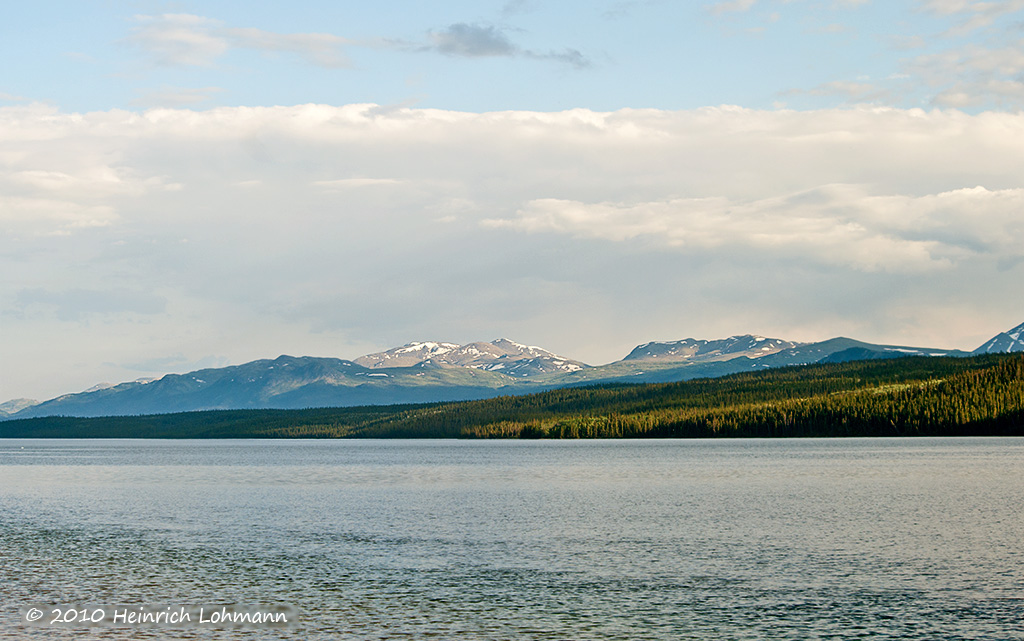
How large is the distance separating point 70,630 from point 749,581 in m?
23.6

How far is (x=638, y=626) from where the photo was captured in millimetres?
30500

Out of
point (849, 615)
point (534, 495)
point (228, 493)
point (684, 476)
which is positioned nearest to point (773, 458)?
point (684, 476)

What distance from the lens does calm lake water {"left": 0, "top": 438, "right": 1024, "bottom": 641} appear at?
31.1m

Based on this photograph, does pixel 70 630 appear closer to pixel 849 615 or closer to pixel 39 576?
pixel 39 576

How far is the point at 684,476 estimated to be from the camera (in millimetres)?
101875

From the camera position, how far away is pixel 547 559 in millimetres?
44312

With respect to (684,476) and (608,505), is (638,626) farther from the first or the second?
(684,476)

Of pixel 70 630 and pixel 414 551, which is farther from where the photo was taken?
pixel 414 551

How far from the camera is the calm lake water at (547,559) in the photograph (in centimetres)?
3106

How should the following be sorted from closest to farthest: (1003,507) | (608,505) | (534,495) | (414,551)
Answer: (414,551)
(1003,507)
(608,505)
(534,495)

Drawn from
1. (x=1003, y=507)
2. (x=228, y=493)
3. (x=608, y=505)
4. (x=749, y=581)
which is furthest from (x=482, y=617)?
(x=228, y=493)

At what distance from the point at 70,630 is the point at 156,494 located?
59200 mm

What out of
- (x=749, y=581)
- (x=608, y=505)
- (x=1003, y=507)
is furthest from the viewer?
(x=608, y=505)

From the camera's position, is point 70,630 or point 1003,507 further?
point 1003,507
